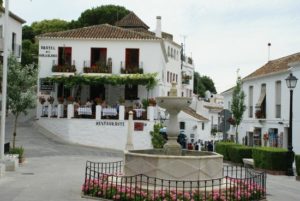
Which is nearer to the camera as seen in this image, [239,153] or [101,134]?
[239,153]

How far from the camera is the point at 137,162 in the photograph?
48.3 ft

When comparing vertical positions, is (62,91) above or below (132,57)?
below

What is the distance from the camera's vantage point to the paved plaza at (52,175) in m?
15.2

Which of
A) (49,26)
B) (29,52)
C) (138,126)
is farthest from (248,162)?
(49,26)

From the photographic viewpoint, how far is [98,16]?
66812mm

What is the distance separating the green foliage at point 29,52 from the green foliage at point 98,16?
20.4 feet

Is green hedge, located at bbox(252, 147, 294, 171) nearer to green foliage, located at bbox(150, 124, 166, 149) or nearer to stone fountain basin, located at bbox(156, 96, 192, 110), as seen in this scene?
stone fountain basin, located at bbox(156, 96, 192, 110)

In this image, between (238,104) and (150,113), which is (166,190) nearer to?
(238,104)

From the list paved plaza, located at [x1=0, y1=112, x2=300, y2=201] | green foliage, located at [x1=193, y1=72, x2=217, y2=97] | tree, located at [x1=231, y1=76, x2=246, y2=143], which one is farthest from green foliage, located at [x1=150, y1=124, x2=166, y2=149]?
green foliage, located at [x1=193, y1=72, x2=217, y2=97]

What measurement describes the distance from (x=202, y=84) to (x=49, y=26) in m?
48.0

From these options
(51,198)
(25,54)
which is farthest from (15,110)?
(25,54)

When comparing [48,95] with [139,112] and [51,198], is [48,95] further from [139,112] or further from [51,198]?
[51,198]

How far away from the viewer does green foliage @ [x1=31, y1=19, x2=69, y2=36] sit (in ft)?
223

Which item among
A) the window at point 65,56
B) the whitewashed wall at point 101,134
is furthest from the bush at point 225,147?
the window at point 65,56
